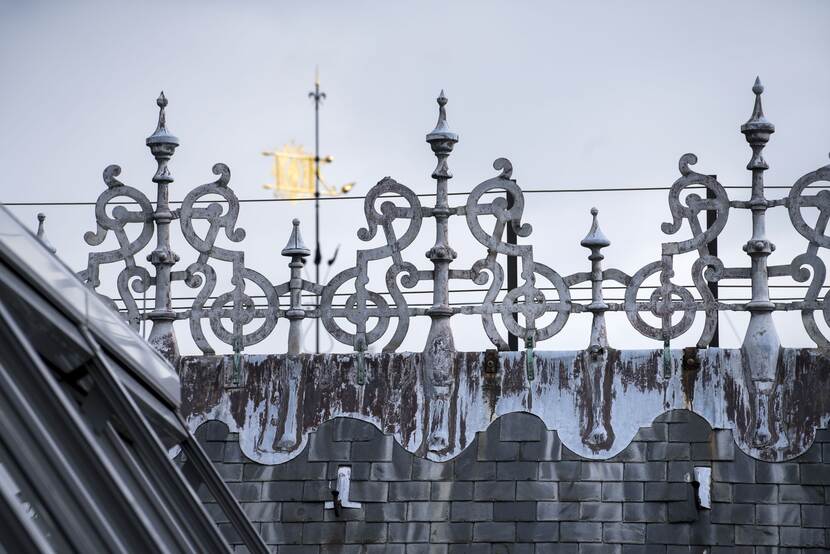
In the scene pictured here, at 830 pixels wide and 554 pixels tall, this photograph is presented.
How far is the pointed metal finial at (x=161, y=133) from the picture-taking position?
16.4 m

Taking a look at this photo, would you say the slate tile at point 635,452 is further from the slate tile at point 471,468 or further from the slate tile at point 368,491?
the slate tile at point 368,491

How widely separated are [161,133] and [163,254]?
4.36 ft

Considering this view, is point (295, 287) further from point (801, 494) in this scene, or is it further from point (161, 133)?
point (801, 494)

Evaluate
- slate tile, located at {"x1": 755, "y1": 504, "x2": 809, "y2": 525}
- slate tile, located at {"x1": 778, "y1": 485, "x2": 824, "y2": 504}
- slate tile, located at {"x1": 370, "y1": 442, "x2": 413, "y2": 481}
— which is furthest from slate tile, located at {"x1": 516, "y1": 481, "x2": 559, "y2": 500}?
slate tile, located at {"x1": 778, "y1": 485, "x2": 824, "y2": 504}

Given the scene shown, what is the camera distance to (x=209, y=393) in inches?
623

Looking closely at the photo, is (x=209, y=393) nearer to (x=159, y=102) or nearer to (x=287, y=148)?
(x=159, y=102)

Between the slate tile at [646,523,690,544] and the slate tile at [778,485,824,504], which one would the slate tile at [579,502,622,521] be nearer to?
the slate tile at [646,523,690,544]

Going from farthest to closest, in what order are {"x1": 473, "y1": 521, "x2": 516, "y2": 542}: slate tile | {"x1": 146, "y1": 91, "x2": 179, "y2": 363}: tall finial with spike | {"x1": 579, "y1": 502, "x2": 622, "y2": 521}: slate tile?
{"x1": 146, "y1": 91, "x2": 179, "y2": 363}: tall finial with spike, {"x1": 473, "y1": 521, "x2": 516, "y2": 542}: slate tile, {"x1": 579, "y1": 502, "x2": 622, "y2": 521}: slate tile

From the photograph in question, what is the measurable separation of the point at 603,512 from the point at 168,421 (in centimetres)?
632

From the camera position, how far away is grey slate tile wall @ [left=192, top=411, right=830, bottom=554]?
14289 mm

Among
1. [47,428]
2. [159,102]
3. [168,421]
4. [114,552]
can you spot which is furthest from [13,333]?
[159,102]

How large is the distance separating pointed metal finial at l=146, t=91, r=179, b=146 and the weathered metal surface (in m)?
2.37

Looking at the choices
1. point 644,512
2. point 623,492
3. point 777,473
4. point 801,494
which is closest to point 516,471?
point 623,492

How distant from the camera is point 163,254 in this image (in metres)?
16.1
